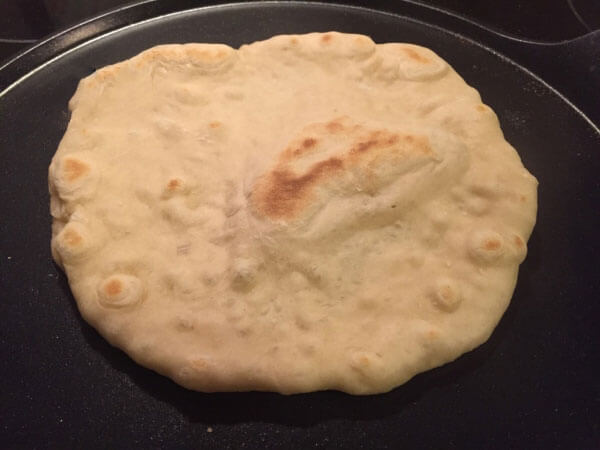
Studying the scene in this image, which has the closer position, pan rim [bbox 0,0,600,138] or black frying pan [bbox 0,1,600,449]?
black frying pan [bbox 0,1,600,449]

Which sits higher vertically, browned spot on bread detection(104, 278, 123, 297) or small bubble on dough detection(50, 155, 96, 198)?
small bubble on dough detection(50, 155, 96, 198)

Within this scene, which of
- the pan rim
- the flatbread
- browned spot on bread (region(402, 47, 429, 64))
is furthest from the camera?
the pan rim

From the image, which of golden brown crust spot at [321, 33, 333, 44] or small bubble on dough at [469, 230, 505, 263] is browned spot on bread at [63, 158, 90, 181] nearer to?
golden brown crust spot at [321, 33, 333, 44]

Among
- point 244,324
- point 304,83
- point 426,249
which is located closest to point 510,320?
point 426,249

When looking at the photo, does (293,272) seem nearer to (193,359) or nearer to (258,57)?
(193,359)

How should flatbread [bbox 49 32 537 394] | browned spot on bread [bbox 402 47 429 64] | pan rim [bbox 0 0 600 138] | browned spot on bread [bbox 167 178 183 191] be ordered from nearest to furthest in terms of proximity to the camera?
1. flatbread [bbox 49 32 537 394]
2. browned spot on bread [bbox 167 178 183 191]
3. browned spot on bread [bbox 402 47 429 64]
4. pan rim [bbox 0 0 600 138]

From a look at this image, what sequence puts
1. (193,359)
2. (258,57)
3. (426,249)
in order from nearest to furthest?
(193,359), (426,249), (258,57)

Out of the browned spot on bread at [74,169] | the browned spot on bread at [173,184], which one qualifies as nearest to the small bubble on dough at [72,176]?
the browned spot on bread at [74,169]

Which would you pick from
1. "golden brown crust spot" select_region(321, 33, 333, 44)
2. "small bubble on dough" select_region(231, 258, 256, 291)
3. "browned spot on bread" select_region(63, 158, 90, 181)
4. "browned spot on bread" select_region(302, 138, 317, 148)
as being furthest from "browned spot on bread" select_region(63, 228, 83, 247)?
"golden brown crust spot" select_region(321, 33, 333, 44)
